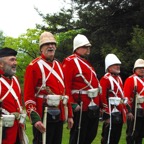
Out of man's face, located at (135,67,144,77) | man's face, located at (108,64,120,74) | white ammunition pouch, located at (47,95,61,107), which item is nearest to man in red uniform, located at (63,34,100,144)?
white ammunition pouch, located at (47,95,61,107)

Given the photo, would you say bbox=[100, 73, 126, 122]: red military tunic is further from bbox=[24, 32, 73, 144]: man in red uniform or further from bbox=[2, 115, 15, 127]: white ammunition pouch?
bbox=[2, 115, 15, 127]: white ammunition pouch

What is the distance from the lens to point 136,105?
8727 mm

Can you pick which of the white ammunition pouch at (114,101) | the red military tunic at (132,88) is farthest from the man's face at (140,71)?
the white ammunition pouch at (114,101)

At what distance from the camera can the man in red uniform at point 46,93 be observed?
602cm

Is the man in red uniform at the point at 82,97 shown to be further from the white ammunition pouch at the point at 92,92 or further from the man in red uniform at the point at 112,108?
the man in red uniform at the point at 112,108

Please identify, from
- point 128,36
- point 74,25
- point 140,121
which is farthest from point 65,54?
point 140,121

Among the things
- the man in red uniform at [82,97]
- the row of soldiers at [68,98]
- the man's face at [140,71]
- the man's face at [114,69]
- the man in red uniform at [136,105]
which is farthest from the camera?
the man's face at [140,71]

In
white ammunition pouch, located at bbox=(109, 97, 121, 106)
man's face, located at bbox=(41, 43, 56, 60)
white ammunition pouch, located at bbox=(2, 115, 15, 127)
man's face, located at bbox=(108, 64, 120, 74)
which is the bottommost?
white ammunition pouch, located at bbox=(2, 115, 15, 127)

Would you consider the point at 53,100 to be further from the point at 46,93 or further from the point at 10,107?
the point at 10,107

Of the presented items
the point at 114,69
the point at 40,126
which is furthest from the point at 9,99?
the point at 114,69

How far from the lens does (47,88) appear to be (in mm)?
6113

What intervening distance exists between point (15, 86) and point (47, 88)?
1.77ft

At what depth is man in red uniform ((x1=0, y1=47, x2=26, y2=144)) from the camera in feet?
18.1

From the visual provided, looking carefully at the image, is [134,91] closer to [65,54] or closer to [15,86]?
[15,86]
